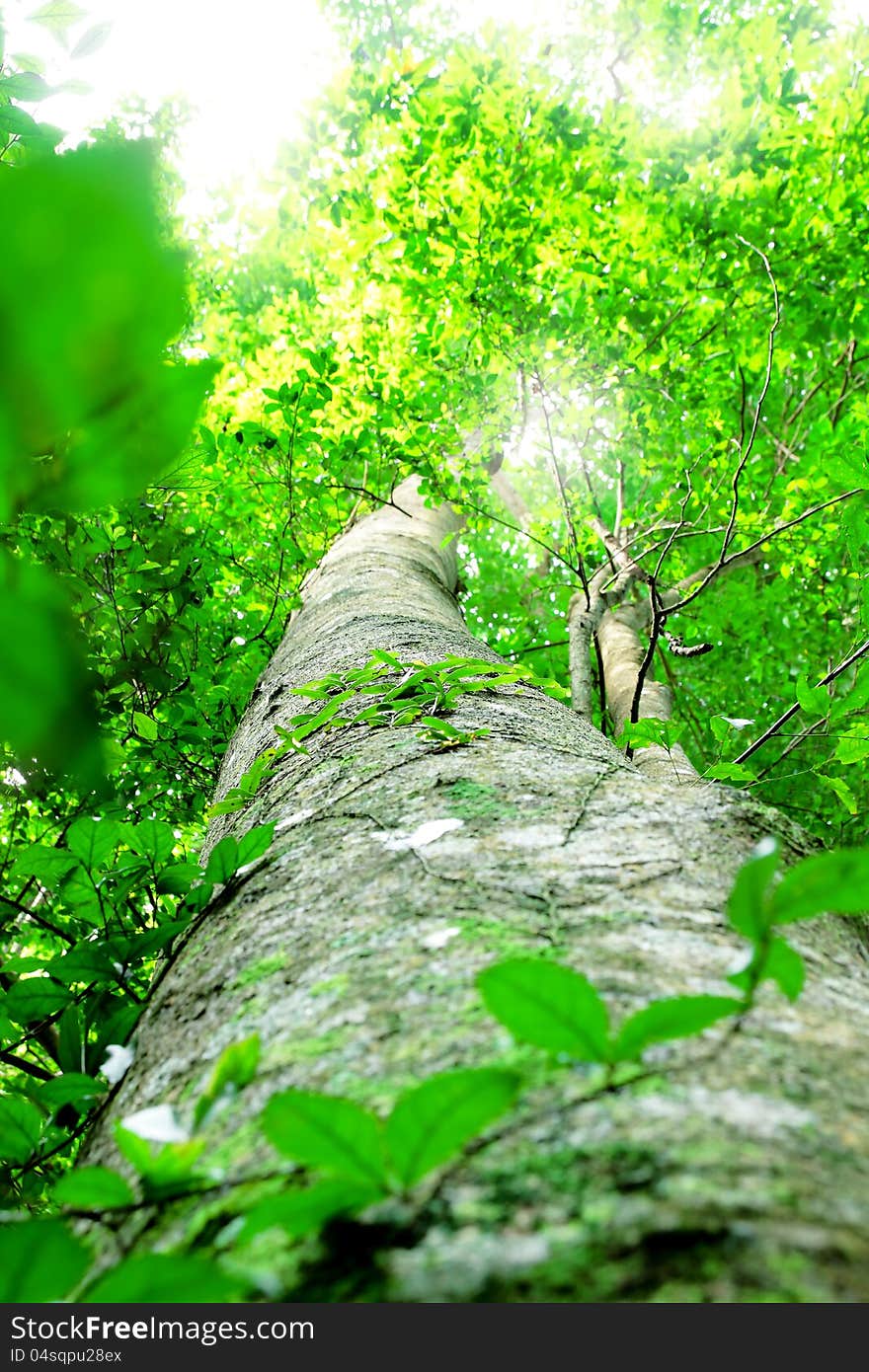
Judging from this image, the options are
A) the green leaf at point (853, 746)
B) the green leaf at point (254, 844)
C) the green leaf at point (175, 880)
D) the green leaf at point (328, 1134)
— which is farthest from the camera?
the green leaf at point (853, 746)

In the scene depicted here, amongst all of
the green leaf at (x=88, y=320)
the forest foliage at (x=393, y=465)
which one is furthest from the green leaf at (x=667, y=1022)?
the green leaf at (x=88, y=320)

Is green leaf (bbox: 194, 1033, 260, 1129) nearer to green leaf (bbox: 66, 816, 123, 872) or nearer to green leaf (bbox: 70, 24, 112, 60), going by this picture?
green leaf (bbox: 66, 816, 123, 872)

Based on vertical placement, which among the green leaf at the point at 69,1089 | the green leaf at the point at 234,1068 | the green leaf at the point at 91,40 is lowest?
the green leaf at the point at 69,1089

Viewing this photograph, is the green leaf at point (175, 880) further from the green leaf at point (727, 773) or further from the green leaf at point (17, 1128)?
the green leaf at point (727, 773)

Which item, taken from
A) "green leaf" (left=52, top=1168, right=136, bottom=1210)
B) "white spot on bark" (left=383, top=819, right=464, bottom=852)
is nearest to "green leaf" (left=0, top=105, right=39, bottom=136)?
"white spot on bark" (left=383, top=819, right=464, bottom=852)

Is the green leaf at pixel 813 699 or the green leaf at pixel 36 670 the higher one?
the green leaf at pixel 813 699

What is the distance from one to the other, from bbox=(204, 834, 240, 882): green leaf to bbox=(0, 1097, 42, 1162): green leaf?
31cm

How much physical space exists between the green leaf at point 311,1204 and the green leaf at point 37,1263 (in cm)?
9

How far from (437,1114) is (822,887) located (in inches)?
9.5

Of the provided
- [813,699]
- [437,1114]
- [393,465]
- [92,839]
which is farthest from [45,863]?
[393,465]

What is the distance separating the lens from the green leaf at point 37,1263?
35 cm

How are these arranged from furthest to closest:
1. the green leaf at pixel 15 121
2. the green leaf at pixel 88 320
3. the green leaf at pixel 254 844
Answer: the green leaf at pixel 15 121 < the green leaf at pixel 254 844 < the green leaf at pixel 88 320

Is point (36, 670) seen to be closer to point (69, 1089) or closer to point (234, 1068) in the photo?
point (234, 1068)

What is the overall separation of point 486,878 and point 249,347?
22.7 ft
